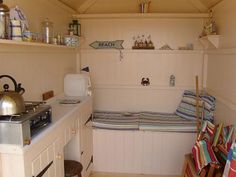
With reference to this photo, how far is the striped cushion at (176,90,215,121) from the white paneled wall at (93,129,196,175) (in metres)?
0.31

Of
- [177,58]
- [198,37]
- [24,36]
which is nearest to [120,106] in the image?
[177,58]

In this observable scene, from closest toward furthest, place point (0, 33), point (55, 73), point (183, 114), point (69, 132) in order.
A: point (0, 33) < point (69, 132) < point (55, 73) < point (183, 114)

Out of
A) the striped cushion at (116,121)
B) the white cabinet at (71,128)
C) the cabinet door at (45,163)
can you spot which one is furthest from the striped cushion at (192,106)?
the cabinet door at (45,163)

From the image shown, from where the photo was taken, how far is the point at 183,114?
3.18 metres

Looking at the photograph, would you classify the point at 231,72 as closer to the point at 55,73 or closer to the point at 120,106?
the point at 120,106

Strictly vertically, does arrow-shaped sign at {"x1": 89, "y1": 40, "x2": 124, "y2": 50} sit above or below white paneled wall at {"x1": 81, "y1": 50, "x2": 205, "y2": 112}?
above

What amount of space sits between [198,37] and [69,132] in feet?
7.24

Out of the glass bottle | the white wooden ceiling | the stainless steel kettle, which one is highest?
the white wooden ceiling

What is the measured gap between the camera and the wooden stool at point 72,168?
6.94 ft

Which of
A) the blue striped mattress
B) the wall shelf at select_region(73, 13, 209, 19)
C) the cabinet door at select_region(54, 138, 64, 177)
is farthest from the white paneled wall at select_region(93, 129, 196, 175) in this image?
the wall shelf at select_region(73, 13, 209, 19)

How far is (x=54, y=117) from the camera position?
76.3 inches

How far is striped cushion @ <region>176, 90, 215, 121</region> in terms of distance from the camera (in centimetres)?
285

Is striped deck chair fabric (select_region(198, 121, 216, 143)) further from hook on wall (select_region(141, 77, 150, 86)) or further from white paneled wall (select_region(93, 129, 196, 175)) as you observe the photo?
hook on wall (select_region(141, 77, 150, 86))

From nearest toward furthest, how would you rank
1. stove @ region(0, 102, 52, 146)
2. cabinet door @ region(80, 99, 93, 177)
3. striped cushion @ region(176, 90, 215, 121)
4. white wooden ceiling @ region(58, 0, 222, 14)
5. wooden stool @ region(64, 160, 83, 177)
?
1. stove @ region(0, 102, 52, 146)
2. wooden stool @ region(64, 160, 83, 177)
3. cabinet door @ region(80, 99, 93, 177)
4. striped cushion @ region(176, 90, 215, 121)
5. white wooden ceiling @ region(58, 0, 222, 14)
